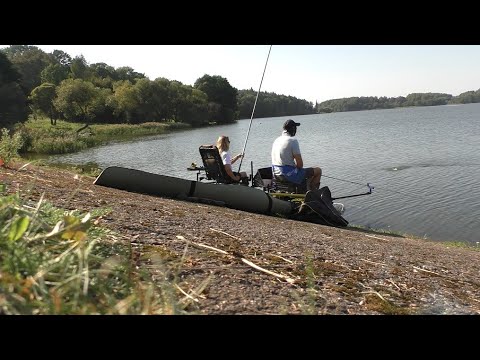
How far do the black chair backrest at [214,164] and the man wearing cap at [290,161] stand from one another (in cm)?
Answer: 151

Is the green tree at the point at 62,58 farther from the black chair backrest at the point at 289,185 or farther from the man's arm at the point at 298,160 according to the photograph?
the man's arm at the point at 298,160

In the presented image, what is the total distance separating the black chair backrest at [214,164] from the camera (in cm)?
1155

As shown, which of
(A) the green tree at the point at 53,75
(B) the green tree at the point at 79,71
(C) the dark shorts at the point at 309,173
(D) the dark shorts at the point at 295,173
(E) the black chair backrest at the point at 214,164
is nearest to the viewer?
(D) the dark shorts at the point at 295,173

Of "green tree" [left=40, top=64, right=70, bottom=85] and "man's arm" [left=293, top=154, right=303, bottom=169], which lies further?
"green tree" [left=40, top=64, right=70, bottom=85]

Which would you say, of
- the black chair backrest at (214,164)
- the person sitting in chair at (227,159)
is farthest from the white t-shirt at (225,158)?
the black chair backrest at (214,164)

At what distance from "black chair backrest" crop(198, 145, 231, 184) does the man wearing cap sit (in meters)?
1.51

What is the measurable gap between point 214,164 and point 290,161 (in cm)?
228

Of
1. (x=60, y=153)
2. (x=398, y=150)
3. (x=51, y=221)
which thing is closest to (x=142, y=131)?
(x=60, y=153)

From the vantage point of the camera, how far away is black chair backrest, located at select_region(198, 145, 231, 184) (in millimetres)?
11547

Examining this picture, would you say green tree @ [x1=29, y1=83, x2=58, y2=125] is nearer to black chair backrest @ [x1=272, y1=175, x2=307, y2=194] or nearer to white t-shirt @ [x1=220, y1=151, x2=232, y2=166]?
white t-shirt @ [x1=220, y1=151, x2=232, y2=166]

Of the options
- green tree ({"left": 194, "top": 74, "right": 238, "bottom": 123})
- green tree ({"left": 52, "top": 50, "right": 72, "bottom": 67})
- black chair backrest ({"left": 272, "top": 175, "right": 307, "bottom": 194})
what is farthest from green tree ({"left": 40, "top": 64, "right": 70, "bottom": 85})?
black chair backrest ({"left": 272, "top": 175, "right": 307, "bottom": 194})

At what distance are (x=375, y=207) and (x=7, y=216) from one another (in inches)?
673

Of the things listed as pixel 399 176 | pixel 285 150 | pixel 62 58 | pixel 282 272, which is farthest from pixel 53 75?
pixel 282 272

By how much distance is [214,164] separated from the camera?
11.8m
